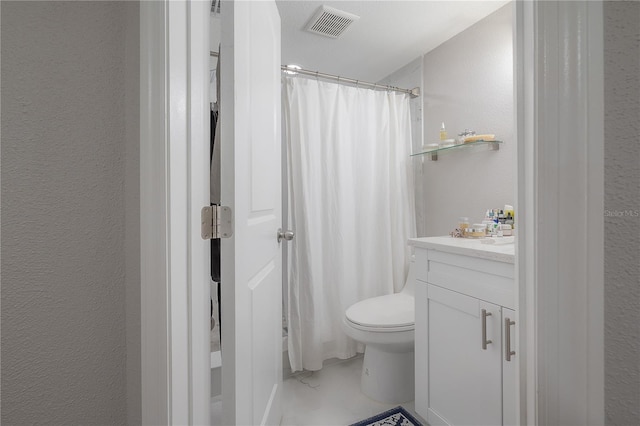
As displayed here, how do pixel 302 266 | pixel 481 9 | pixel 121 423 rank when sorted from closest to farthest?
pixel 121 423, pixel 481 9, pixel 302 266

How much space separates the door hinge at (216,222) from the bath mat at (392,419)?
1.24 meters

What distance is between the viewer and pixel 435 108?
2.30m

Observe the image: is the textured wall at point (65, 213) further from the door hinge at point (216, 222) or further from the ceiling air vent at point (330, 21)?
the ceiling air vent at point (330, 21)

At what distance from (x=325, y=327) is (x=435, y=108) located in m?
1.68

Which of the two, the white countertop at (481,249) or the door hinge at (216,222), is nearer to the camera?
the door hinge at (216,222)

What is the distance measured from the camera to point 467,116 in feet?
6.72

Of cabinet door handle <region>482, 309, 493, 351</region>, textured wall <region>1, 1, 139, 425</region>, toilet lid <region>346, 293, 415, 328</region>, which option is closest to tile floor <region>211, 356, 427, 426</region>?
toilet lid <region>346, 293, 415, 328</region>

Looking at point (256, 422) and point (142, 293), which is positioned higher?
point (142, 293)

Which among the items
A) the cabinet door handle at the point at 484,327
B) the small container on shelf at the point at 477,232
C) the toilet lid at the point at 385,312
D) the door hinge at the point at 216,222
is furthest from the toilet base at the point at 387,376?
the door hinge at the point at 216,222

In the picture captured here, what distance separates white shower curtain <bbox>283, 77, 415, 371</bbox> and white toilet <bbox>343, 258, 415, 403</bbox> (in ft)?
1.10
